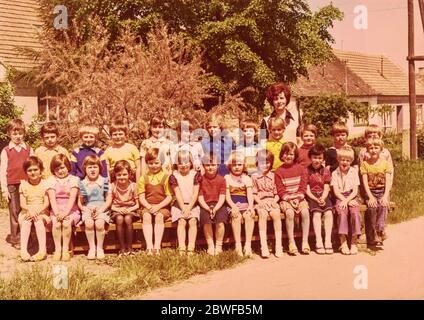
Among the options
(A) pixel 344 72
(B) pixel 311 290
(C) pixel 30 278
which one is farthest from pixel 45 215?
(A) pixel 344 72

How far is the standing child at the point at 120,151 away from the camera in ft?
23.2

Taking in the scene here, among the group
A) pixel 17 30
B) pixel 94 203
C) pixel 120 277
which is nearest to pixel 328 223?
pixel 120 277

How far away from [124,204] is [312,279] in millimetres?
2532

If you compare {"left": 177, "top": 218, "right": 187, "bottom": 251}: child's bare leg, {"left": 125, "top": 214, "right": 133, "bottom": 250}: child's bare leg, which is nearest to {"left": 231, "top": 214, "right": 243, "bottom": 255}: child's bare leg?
{"left": 177, "top": 218, "right": 187, "bottom": 251}: child's bare leg

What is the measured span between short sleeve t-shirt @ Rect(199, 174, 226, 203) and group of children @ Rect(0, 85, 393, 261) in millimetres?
13

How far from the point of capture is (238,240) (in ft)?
21.8

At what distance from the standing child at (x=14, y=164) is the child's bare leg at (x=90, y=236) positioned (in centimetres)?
128

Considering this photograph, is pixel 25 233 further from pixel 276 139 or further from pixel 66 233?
pixel 276 139

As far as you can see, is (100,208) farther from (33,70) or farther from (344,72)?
(344,72)

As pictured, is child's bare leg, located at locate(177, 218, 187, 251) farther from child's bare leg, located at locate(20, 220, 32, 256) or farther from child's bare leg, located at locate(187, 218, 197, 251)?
child's bare leg, located at locate(20, 220, 32, 256)

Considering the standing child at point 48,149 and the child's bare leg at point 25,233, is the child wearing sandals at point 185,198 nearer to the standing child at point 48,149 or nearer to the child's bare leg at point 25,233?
the standing child at point 48,149

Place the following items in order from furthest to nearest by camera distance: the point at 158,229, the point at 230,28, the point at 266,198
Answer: the point at 230,28 → the point at 266,198 → the point at 158,229

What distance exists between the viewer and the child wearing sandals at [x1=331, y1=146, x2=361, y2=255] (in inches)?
267

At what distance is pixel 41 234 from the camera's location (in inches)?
258
